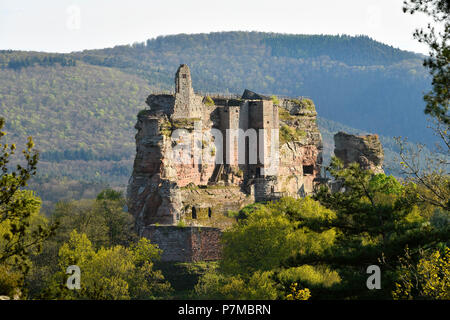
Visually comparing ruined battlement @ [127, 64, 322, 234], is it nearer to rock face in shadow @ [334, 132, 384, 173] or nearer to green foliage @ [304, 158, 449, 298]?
rock face in shadow @ [334, 132, 384, 173]

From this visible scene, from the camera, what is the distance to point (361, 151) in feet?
250

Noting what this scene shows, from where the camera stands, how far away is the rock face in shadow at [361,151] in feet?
249

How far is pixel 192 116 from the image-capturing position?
63000 mm

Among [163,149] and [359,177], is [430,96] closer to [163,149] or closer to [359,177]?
[359,177]

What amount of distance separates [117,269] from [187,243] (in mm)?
7036

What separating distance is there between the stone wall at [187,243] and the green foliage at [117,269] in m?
1.57

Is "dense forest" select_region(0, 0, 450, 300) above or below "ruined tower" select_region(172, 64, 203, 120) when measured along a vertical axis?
below

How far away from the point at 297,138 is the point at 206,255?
2137 cm

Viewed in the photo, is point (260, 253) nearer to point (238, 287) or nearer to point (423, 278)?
point (238, 287)

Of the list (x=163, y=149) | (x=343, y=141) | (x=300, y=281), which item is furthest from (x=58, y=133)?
(x=300, y=281)

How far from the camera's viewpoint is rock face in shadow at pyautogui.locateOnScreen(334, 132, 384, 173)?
7583cm

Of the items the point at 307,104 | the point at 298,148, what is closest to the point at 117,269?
the point at 298,148

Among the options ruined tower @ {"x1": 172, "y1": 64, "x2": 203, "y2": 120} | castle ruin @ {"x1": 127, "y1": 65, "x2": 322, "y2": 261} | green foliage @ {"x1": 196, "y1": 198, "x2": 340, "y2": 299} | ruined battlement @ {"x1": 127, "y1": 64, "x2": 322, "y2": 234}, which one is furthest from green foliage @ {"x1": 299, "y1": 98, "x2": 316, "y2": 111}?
green foliage @ {"x1": 196, "y1": 198, "x2": 340, "y2": 299}

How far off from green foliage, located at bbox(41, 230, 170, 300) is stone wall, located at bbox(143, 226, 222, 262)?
157 cm
